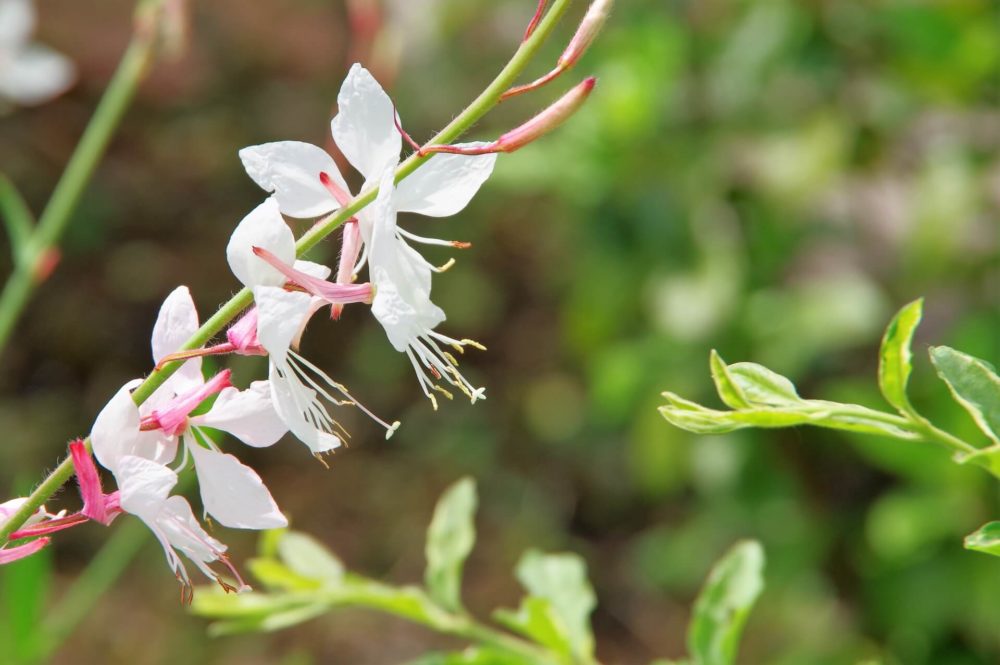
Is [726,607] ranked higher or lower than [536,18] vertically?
lower

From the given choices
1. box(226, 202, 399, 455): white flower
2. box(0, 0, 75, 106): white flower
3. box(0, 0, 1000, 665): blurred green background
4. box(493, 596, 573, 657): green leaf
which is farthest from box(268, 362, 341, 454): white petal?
box(0, 0, 75, 106): white flower

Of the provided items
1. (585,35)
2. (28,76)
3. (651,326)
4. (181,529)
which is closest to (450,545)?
(181,529)

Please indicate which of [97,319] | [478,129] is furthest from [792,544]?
[97,319]

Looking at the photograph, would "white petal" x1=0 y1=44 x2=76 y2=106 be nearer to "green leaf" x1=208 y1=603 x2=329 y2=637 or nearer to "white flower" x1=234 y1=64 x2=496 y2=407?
"green leaf" x1=208 y1=603 x2=329 y2=637

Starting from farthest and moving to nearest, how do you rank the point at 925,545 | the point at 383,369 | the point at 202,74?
the point at 202,74
the point at 383,369
the point at 925,545

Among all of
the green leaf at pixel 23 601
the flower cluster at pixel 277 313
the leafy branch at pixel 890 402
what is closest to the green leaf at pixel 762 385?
the leafy branch at pixel 890 402

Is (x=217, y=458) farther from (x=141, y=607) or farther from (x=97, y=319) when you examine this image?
(x=97, y=319)

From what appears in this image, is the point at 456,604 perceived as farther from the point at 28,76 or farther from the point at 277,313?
the point at 28,76
